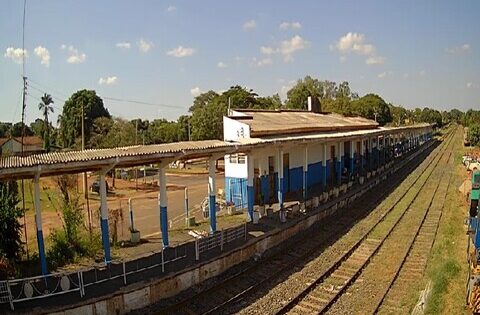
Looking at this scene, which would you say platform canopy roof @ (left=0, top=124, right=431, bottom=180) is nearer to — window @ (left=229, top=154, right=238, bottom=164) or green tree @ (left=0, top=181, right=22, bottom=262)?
green tree @ (left=0, top=181, right=22, bottom=262)

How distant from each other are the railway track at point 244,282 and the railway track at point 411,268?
3193 millimetres

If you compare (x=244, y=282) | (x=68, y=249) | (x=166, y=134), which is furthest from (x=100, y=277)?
(x=166, y=134)

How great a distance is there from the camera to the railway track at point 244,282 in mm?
11383

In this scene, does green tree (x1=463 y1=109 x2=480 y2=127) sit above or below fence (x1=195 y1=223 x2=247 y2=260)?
above

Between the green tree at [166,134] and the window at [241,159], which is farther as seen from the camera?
the green tree at [166,134]

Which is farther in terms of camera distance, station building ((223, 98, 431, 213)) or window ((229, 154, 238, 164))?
window ((229, 154, 238, 164))

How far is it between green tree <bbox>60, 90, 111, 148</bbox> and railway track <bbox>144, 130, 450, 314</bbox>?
52262 mm

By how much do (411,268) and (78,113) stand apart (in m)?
Result: 61.2

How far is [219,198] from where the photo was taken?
24.0 meters

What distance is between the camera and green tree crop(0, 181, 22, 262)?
12.8m

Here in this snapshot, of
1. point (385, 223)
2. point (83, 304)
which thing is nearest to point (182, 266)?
point (83, 304)

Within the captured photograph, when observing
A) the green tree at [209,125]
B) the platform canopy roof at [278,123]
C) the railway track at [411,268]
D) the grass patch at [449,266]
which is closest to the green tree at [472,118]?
the green tree at [209,125]

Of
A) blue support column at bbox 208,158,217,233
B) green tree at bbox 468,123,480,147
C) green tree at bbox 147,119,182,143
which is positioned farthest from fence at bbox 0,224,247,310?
green tree at bbox 468,123,480,147

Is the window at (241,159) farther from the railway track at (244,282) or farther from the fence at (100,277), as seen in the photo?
the fence at (100,277)
